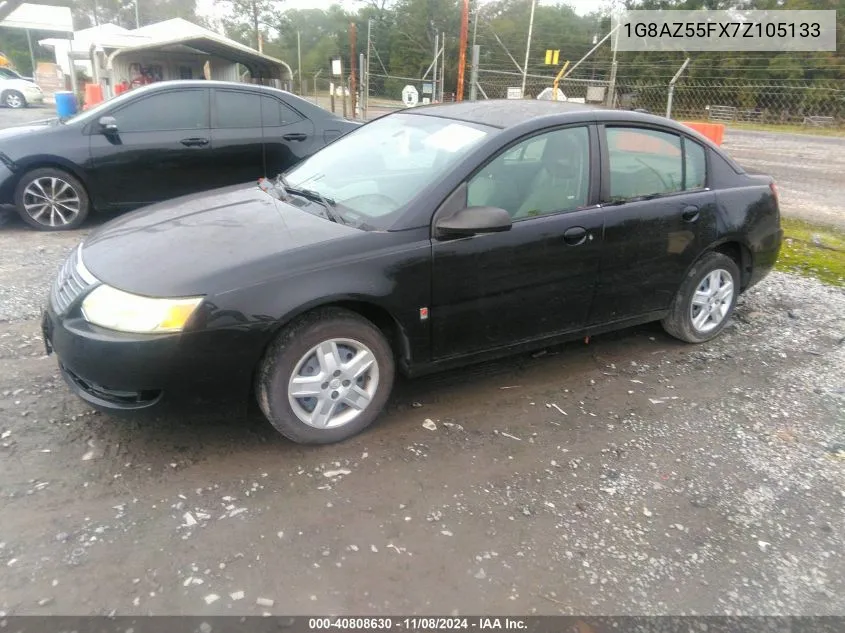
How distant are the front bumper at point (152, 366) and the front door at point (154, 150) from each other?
13.4 ft

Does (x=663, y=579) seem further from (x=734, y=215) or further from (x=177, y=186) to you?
(x=177, y=186)

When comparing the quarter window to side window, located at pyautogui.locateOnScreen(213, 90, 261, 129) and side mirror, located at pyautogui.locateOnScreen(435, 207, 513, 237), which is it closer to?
side mirror, located at pyautogui.locateOnScreen(435, 207, 513, 237)

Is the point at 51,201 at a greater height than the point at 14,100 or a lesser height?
lesser

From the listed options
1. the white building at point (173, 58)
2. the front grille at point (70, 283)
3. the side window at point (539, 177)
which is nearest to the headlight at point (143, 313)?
the front grille at point (70, 283)

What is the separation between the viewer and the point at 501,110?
3838 millimetres

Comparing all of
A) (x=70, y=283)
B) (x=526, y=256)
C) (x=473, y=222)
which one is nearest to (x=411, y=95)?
(x=526, y=256)

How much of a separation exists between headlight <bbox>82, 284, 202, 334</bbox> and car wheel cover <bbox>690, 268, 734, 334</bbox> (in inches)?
131

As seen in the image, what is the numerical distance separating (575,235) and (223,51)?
17.3m

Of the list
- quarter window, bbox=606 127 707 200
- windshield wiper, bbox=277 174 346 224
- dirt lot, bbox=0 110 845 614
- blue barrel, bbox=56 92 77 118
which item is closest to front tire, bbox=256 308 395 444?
dirt lot, bbox=0 110 845 614

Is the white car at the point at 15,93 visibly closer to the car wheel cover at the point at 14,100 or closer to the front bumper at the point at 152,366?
the car wheel cover at the point at 14,100

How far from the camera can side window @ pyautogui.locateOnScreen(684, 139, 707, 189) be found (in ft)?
13.8

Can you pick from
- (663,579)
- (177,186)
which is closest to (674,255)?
(663,579)

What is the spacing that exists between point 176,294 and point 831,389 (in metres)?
3.87

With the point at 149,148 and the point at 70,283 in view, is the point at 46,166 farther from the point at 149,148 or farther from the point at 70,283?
the point at 70,283
